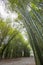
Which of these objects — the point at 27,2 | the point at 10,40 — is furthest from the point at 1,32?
the point at 27,2

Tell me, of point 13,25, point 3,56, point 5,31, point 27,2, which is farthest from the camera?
point 3,56

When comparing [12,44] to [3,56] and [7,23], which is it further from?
[7,23]

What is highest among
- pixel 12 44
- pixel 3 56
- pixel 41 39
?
pixel 12 44

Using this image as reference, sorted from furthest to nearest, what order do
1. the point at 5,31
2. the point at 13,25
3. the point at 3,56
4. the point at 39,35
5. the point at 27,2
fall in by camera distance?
1. the point at 3,56
2. the point at 5,31
3. the point at 13,25
4. the point at 27,2
5. the point at 39,35

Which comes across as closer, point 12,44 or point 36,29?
point 36,29

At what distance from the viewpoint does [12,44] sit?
2138 cm

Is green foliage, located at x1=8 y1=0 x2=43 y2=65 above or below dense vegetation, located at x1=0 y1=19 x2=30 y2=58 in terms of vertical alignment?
below

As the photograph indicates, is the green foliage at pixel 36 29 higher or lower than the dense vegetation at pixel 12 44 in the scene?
lower

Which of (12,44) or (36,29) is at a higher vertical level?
(12,44)

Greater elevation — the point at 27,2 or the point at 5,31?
the point at 5,31

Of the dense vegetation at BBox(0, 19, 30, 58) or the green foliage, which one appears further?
the dense vegetation at BBox(0, 19, 30, 58)

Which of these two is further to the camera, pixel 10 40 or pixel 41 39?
pixel 10 40

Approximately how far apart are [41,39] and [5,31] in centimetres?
1133

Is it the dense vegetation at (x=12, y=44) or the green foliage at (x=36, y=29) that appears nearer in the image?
the green foliage at (x=36, y=29)
